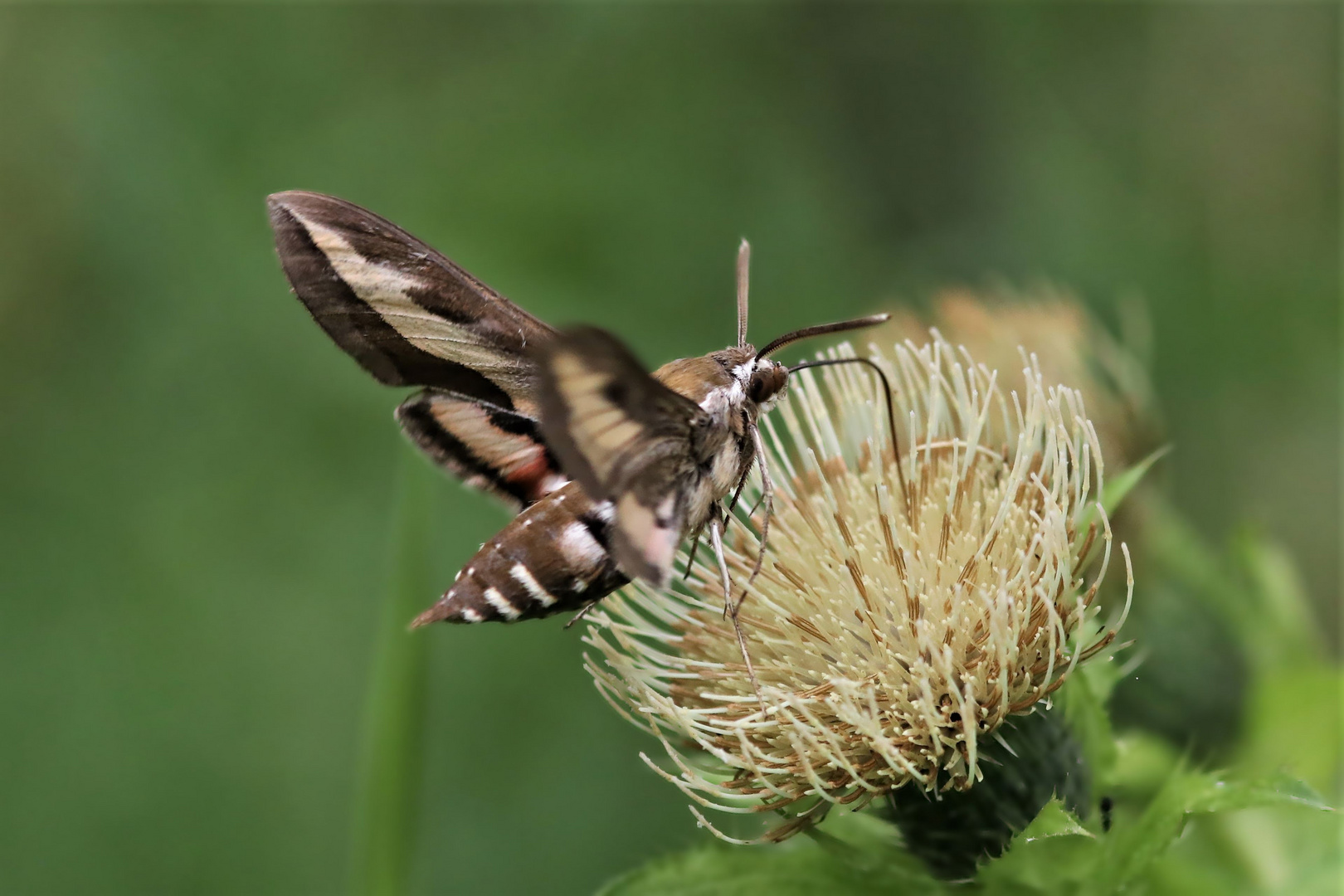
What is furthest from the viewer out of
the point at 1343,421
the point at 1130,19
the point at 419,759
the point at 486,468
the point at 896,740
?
the point at 1130,19

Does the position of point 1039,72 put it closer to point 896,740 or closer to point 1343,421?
point 1343,421

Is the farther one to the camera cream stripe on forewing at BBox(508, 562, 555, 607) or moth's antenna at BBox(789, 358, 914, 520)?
moth's antenna at BBox(789, 358, 914, 520)

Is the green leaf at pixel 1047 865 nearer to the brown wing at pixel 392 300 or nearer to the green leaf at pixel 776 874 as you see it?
the green leaf at pixel 776 874

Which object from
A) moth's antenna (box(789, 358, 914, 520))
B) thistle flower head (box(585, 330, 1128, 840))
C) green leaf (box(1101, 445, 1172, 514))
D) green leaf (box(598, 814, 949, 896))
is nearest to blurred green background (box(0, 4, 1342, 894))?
green leaf (box(598, 814, 949, 896))

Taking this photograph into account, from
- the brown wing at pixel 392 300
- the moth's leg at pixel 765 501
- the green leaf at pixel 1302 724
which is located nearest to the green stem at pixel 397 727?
the brown wing at pixel 392 300

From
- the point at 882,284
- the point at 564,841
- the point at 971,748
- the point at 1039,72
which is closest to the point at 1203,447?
the point at 882,284

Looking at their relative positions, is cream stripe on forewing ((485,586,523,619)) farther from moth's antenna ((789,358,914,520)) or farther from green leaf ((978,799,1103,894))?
green leaf ((978,799,1103,894))
